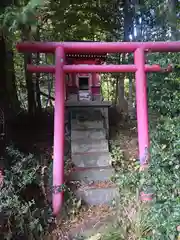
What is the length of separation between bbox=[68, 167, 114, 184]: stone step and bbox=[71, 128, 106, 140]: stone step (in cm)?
90

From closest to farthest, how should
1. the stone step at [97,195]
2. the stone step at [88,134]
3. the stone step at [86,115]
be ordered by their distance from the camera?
the stone step at [97,195] → the stone step at [88,134] → the stone step at [86,115]

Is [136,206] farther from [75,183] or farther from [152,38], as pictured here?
[152,38]

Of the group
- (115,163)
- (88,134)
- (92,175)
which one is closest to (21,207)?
(92,175)

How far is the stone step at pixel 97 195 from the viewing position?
4.50 metres

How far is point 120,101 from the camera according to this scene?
8391mm

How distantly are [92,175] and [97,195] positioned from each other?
0.48 metres

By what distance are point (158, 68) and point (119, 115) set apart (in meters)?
2.70

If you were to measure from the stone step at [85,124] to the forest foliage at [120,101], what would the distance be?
3.99 ft

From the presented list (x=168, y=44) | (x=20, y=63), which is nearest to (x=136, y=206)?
(x=168, y=44)

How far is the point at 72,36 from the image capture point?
8.10 meters

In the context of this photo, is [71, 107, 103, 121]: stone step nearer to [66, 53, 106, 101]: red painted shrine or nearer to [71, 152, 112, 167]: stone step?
[66, 53, 106, 101]: red painted shrine

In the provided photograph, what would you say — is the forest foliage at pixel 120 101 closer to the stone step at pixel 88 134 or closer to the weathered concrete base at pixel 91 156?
the weathered concrete base at pixel 91 156

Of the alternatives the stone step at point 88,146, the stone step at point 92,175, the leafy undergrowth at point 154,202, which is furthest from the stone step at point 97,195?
the stone step at point 88,146

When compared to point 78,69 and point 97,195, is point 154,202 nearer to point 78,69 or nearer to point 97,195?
point 97,195
